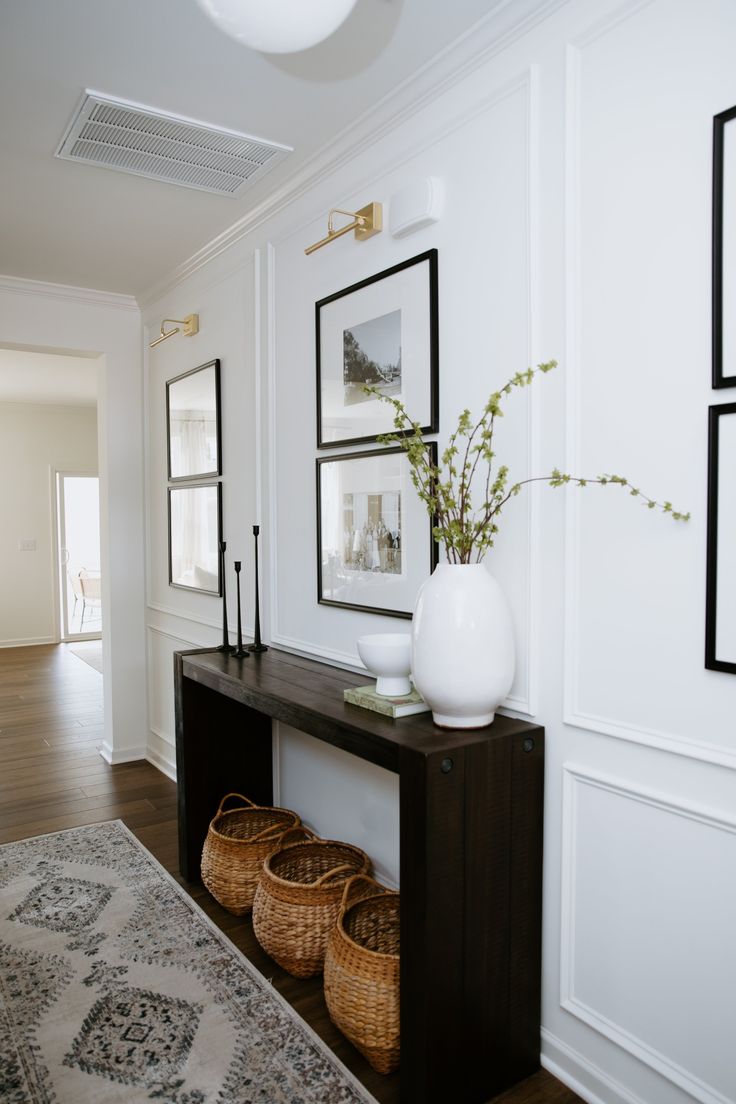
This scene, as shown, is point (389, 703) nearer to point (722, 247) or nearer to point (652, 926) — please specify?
point (652, 926)

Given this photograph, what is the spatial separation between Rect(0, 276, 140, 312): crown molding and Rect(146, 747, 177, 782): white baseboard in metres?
2.48

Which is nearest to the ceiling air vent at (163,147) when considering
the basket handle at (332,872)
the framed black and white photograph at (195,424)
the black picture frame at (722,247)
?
the framed black and white photograph at (195,424)

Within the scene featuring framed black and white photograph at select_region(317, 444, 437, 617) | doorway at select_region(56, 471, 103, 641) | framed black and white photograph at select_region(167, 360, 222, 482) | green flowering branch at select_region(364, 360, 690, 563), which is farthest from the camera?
doorway at select_region(56, 471, 103, 641)

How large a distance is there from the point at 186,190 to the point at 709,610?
2387 mm

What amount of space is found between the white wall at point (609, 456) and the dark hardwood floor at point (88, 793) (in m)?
0.44

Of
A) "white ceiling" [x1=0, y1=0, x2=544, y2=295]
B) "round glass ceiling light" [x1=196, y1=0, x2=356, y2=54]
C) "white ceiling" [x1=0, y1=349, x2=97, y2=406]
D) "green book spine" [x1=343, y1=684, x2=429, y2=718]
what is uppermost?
"white ceiling" [x1=0, y1=349, x2=97, y2=406]

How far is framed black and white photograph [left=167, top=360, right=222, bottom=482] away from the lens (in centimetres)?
349

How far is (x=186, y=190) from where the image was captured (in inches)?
112

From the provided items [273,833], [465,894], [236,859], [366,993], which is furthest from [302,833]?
[465,894]

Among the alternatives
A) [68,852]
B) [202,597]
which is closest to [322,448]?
[202,597]

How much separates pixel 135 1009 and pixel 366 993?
26.9 inches

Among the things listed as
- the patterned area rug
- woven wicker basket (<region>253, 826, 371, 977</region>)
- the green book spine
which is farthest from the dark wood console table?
woven wicker basket (<region>253, 826, 371, 977</region>)

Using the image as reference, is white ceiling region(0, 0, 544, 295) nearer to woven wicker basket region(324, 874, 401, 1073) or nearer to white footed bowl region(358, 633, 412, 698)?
white footed bowl region(358, 633, 412, 698)

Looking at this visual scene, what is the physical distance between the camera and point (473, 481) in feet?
6.72
